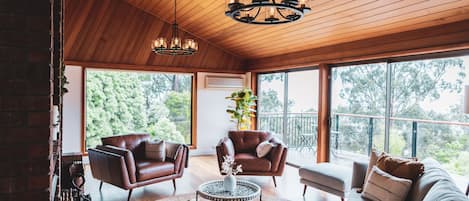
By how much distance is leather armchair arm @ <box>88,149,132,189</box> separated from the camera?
13.4 feet

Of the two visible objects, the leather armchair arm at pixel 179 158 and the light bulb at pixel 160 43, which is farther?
the leather armchair arm at pixel 179 158

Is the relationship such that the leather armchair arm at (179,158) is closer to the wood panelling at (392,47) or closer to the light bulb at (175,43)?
the light bulb at (175,43)

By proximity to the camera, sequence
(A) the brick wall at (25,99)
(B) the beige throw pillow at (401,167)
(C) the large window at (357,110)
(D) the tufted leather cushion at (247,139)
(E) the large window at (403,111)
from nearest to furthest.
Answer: (A) the brick wall at (25,99)
(B) the beige throw pillow at (401,167)
(E) the large window at (403,111)
(C) the large window at (357,110)
(D) the tufted leather cushion at (247,139)

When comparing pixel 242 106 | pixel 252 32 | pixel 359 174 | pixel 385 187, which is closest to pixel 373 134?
pixel 359 174

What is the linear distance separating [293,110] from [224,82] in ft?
5.96

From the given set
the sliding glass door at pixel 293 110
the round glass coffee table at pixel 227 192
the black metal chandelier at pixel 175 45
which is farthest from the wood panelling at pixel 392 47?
the round glass coffee table at pixel 227 192

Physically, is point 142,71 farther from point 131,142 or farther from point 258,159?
point 258,159

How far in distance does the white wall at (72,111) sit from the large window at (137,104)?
9.2 inches

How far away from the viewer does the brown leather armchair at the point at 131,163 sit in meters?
4.13

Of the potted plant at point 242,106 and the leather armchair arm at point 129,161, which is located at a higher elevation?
the potted plant at point 242,106

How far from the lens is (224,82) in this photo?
7.64 metres

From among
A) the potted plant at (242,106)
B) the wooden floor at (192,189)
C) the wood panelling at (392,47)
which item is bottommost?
the wooden floor at (192,189)

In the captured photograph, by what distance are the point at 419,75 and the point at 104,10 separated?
5.41 metres

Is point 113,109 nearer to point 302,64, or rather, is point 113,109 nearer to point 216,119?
point 216,119
